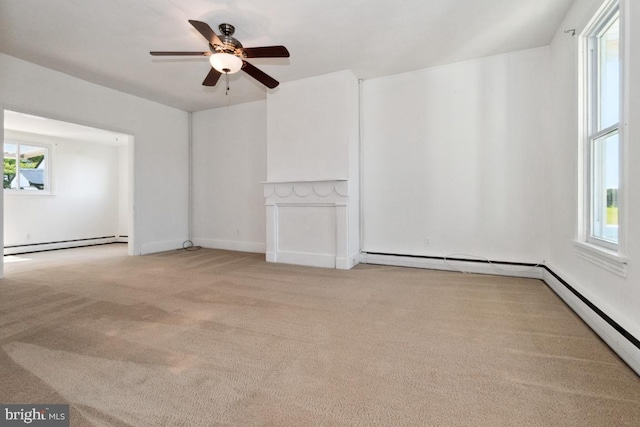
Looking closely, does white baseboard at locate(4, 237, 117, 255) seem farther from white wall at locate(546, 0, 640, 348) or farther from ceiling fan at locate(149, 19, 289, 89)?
white wall at locate(546, 0, 640, 348)

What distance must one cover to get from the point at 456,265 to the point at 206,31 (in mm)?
3937

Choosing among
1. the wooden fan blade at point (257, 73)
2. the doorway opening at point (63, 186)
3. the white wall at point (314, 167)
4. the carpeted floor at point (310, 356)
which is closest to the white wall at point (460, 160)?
the white wall at point (314, 167)

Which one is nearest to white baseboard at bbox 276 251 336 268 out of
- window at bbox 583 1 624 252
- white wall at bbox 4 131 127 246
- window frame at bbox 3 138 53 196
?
window at bbox 583 1 624 252

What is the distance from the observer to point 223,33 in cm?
310

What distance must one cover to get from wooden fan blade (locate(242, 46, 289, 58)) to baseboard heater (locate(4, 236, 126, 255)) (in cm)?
641

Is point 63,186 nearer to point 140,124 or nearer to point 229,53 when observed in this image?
point 140,124

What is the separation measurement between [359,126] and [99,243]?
270 inches

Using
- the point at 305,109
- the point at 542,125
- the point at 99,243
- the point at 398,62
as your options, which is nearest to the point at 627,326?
the point at 542,125

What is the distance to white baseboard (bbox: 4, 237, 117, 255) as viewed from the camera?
18.7 feet

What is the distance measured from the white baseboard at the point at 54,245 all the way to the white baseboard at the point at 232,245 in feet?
9.12

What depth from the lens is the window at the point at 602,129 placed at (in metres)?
2.19

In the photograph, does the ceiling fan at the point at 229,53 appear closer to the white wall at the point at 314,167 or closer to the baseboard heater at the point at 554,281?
the white wall at the point at 314,167

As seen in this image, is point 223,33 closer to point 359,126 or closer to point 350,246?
point 359,126

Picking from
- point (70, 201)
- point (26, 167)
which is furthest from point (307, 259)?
point (26, 167)
